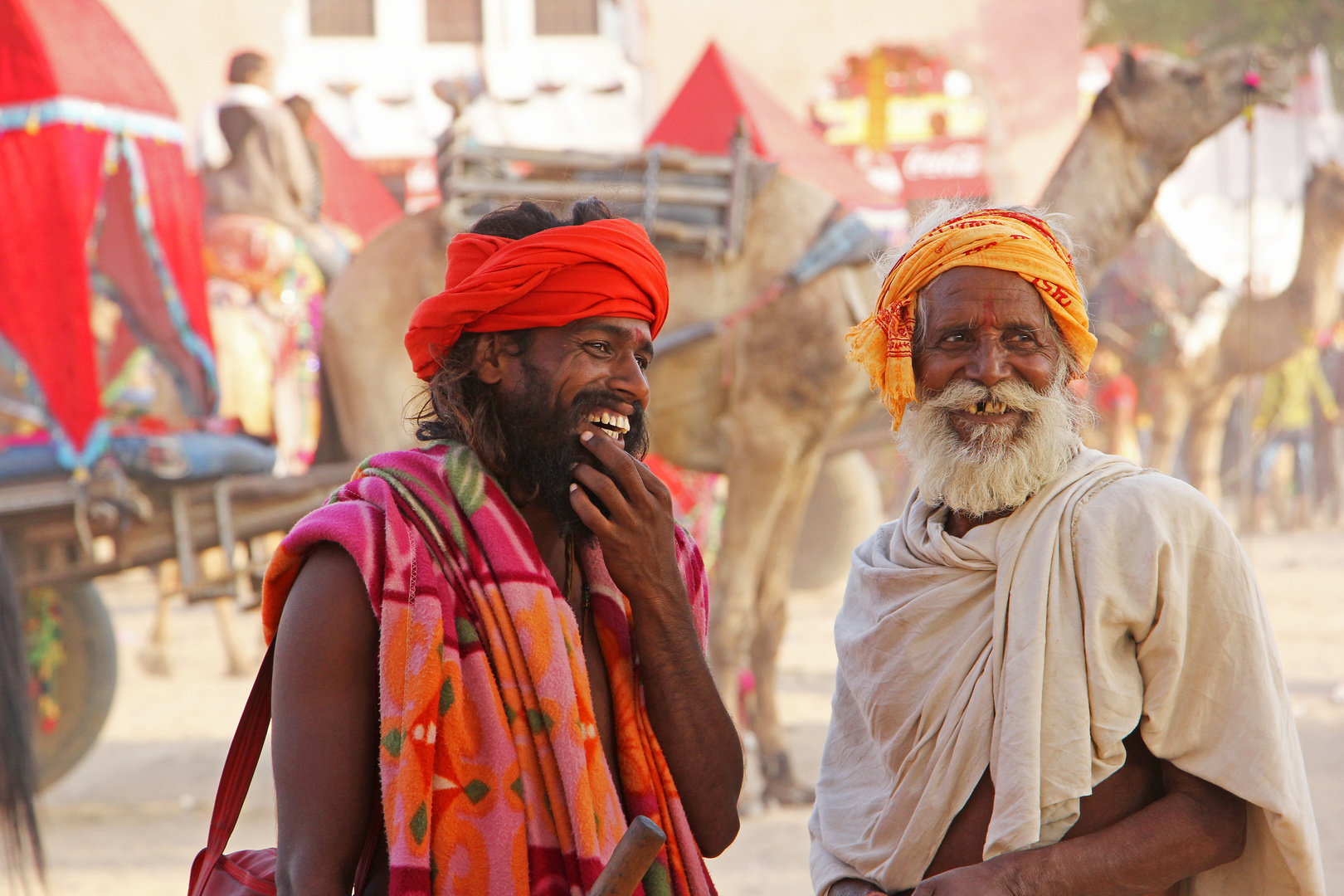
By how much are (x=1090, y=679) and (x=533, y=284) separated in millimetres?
935

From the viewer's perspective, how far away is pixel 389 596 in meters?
1.42

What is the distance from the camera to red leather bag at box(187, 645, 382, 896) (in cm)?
146

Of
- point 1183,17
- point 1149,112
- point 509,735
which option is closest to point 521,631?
point 509,735

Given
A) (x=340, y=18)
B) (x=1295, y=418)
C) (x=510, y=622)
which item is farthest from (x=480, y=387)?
(x=340, y=18)

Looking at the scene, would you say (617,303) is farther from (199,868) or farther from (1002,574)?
(199,868)

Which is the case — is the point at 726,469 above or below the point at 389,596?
A: below

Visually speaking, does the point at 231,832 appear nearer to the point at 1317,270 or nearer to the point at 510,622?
the point at 510,622

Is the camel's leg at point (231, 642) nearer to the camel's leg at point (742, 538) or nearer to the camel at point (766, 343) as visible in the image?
the camel at point (766, 343)

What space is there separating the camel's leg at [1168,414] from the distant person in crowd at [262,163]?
28.4ft

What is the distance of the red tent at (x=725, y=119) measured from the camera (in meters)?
10.2

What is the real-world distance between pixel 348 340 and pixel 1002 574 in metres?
4.78

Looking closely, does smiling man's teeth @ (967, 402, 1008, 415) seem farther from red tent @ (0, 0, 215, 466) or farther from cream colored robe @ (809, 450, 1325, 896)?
red tent @ (0, 0, 215, 466)

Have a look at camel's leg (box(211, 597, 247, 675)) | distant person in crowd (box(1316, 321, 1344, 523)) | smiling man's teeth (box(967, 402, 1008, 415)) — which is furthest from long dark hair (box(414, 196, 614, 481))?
distant person in crowd (box(1316, 321, 1344, 523))

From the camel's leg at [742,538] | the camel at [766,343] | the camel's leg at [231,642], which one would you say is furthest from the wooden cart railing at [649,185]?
the camel's leg at [231,642]
